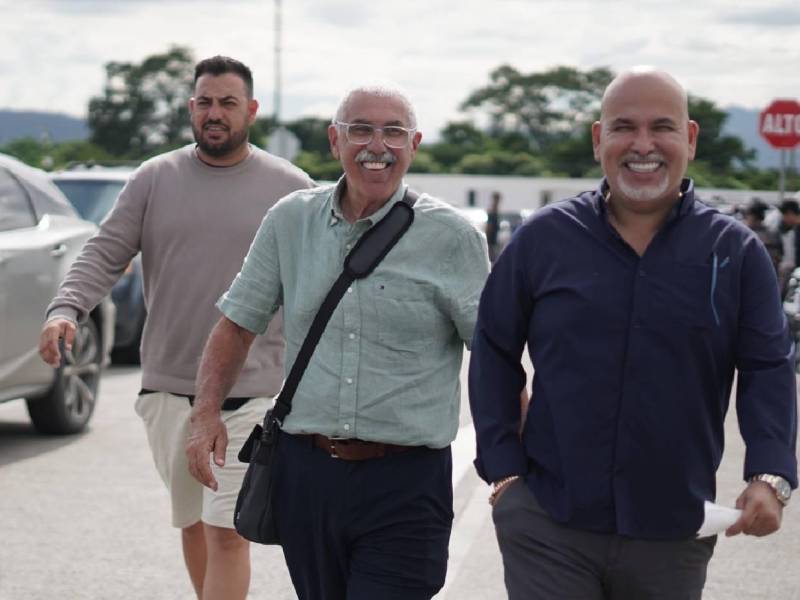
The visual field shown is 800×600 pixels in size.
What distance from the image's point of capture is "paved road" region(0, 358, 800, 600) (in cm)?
654

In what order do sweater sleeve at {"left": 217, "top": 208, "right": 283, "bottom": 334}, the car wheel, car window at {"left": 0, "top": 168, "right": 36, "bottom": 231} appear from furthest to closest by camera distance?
1. the car wheel
2. car window at {"left": 0, "top": 168, "right": 36, "bottom": 231}
3. sweater sleeve at {"left": 217, "top": 208, "right": 283, "bottom": 334}

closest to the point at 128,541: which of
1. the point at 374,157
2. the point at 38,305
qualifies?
the point at 38,305

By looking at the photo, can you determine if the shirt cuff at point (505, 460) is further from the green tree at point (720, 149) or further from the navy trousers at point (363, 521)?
the green tree at point (720, 149)

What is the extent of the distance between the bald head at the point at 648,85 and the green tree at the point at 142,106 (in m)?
137

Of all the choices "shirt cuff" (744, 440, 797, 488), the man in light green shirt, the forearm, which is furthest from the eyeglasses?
"shirt cuff" (744, 440, 797, 488)

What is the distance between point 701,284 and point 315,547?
1.29 m

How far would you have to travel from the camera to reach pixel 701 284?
3510 millimetres

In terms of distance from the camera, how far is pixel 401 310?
4.21 metres

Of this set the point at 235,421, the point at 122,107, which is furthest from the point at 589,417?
the point at 122,107

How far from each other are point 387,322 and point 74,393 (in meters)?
6.72

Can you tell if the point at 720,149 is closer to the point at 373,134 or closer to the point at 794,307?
the point at 794,307

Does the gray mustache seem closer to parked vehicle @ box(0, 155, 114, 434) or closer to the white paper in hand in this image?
the white paper in hand

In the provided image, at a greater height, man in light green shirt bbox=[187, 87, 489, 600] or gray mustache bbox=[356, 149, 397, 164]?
gray mustache bbox=[356, 149, 397, 164]

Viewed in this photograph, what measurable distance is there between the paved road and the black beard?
176cm
